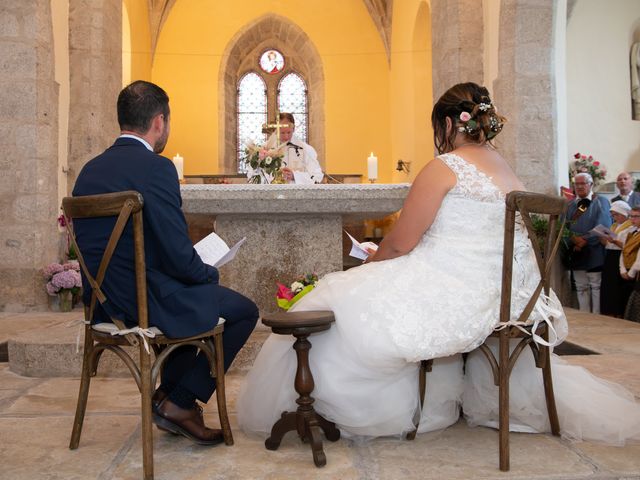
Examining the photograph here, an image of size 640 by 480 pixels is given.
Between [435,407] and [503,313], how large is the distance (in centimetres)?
60

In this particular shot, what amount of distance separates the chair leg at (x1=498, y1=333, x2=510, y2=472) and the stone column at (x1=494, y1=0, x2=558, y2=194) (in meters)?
5.12

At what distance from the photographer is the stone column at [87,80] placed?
8156 millimetres

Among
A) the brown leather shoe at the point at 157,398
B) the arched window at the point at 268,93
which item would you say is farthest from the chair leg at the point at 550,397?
the arched window at the point at 268,93

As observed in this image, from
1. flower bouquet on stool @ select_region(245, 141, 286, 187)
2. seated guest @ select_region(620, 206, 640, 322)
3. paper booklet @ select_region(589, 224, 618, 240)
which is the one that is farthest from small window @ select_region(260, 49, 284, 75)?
flower bouquet on stool @ select_region(245, 141, 286, 187)

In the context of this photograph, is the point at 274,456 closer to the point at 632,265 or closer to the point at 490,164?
the point at 490,164

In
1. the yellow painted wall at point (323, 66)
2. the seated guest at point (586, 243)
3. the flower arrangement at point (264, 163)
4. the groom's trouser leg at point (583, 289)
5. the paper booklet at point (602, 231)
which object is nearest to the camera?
the flower arrangement at point (264, 163)

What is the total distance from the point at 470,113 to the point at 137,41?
38.4ft

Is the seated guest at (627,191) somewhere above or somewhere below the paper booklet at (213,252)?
above

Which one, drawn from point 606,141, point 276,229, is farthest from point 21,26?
point 606,141

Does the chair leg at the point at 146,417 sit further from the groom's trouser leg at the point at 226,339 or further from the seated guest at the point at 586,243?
the seated guest at the point at 586,243

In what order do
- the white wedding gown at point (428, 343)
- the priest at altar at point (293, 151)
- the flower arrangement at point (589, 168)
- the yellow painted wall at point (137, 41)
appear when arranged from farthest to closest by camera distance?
the yellow painted wall at point (137, 41) → the flower arrangement at point (589, 168) → the priest at altar at point (293, 151) → the white wedding gown at point (428, 343)

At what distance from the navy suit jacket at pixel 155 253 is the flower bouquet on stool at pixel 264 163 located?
2279 mm

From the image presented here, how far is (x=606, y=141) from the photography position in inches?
444

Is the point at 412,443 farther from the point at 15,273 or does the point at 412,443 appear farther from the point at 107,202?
the point at 15,273
